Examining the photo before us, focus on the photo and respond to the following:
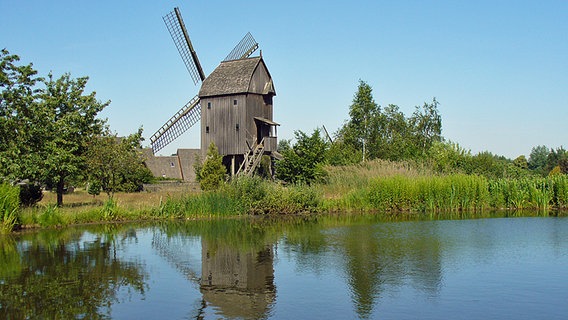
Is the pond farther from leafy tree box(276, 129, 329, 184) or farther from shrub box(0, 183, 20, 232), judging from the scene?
leafy tree box(276, 129, 329, 184)

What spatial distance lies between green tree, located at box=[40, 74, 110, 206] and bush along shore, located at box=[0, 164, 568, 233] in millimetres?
1902

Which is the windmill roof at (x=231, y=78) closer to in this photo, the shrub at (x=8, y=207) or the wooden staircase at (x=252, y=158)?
the wooden staircase at (x=252, y=158)

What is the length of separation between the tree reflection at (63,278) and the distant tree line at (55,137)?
23.1 feet

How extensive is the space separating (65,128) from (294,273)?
61.6 feet

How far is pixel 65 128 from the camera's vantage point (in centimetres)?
2825

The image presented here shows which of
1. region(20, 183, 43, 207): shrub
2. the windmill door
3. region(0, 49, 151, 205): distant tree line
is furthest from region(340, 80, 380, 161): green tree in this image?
region(20, 183, 43, 207): shrub

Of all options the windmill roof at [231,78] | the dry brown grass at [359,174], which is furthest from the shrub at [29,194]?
the windmill roof at [231,78]

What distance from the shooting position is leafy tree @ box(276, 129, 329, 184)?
117 feet

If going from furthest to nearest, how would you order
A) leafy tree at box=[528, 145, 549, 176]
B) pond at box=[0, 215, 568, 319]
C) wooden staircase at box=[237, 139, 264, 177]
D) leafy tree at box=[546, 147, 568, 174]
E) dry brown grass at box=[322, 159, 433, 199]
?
1. leafy tree at box=[528, 145, 549, 176]
2. leafy tree at box=[546, 147, 568, 174]
3. wooden staircase at box=[237, 139, 264, 177]
4. dry brown grass at box=[322, 159, 433, 199]
5. pond at box=[0, 215, 568, 319]

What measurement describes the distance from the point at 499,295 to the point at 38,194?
76.7 ft

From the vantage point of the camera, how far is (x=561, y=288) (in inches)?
458

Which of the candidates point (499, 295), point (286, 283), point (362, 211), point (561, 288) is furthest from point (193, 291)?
point (362, 211)

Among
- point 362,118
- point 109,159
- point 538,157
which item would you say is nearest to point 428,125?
point 362,118

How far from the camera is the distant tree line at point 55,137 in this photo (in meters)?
25.3
